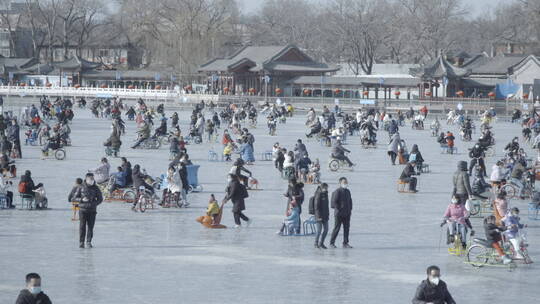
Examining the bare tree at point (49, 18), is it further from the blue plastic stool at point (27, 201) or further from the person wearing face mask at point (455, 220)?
the person wearing face mask at point (455, 220)

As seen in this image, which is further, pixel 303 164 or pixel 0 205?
pixel 303 164

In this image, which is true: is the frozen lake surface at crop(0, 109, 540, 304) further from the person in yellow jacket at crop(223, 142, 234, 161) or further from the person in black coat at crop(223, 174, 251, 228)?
the person in yellow jacket at crop(223, 142, 234, 161)

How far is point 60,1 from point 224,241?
5735 inches

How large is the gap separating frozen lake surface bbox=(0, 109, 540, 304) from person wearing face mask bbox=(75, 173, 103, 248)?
32 centimetres

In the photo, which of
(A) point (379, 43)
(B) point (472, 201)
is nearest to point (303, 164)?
(B) point (472, 201)

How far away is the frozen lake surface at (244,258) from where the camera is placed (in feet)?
47.6

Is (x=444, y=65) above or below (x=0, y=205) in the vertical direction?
above

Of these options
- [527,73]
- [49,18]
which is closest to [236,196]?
[527,73]

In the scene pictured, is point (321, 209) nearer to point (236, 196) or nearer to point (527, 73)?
point (236, 196)

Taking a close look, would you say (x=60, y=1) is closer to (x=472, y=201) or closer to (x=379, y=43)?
(x=379, y=43)

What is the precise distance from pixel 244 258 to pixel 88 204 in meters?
2.71

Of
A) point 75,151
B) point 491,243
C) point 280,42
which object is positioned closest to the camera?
point 491,243

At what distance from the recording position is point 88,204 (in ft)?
56.7

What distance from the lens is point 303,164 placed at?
94.4ft
